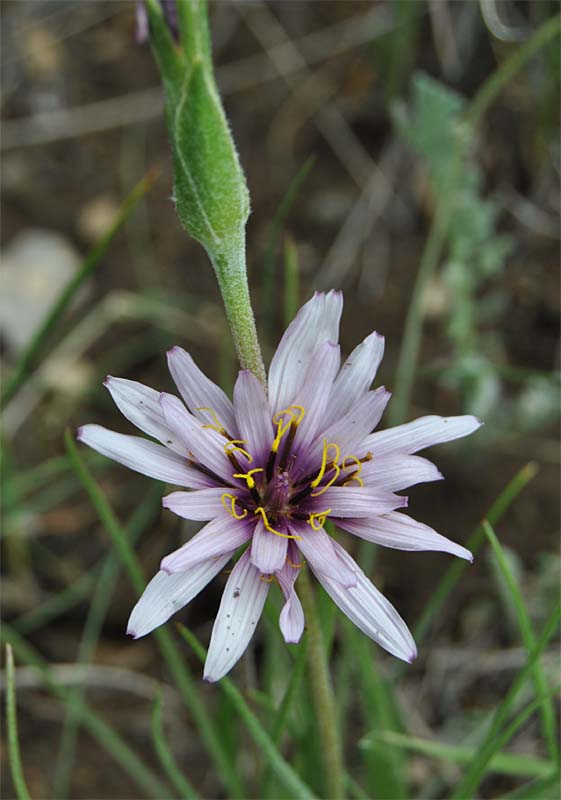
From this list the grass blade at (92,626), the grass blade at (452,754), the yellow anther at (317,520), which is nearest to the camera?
the yellow anther at (317,520)

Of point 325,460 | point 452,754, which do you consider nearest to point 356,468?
point 325,460

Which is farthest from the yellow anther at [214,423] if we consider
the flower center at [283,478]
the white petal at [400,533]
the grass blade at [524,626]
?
the grass blade at [524,626]

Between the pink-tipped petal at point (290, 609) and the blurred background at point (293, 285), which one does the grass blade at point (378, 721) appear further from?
the pink-tipped petal at point (290, 609)

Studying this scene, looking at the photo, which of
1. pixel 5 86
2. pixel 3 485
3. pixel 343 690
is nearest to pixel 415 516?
pixel 343 690

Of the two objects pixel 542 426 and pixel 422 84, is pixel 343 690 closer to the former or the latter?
pixel 542 426

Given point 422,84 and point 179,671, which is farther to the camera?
point 422,84

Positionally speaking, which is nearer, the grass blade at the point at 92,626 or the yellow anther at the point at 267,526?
the yellow anther at the point at 267,526
